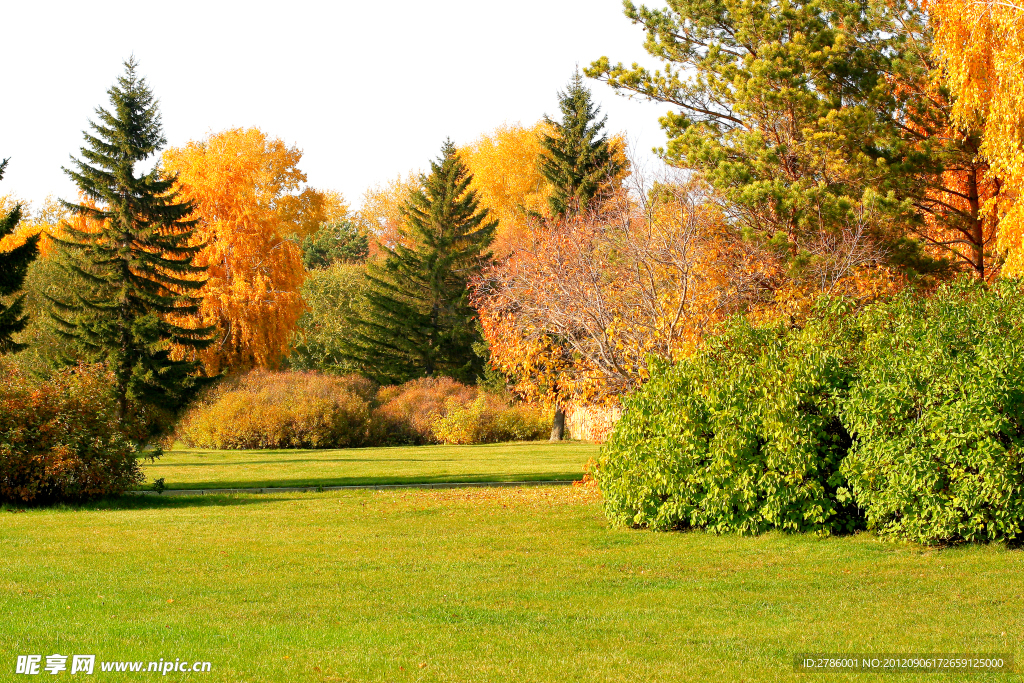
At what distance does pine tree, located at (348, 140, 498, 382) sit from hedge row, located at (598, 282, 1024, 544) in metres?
29.6

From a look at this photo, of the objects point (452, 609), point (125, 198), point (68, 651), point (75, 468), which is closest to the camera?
point (68, 651)

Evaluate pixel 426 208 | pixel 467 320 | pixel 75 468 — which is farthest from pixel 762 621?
pixel 426 208

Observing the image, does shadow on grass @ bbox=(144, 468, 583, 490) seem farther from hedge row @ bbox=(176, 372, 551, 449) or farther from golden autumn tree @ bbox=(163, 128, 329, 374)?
golden autumn tree @ bbox=(163, 128, 329, 374)

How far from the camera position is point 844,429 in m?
11.7

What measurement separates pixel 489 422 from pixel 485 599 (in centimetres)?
2873

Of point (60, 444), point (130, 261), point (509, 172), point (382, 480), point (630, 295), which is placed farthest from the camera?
point (509, 172)

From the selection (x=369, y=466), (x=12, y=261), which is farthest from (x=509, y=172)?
(x=12, y=261)

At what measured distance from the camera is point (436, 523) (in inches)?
537

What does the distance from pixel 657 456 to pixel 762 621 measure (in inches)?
190

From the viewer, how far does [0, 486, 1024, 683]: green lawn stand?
648cm

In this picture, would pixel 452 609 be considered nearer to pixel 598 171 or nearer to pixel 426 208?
pixel 598 171

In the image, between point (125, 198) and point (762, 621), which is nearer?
point (762, 621)

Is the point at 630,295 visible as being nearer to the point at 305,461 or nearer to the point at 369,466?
the point at 369,466

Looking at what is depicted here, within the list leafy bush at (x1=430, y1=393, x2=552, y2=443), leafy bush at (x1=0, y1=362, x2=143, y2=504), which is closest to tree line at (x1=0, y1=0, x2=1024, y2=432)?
leafy bush at (x1=0, y1=362, x2=143, y2=504)
